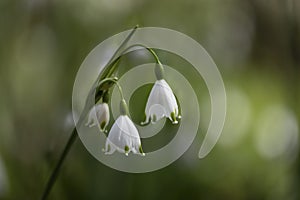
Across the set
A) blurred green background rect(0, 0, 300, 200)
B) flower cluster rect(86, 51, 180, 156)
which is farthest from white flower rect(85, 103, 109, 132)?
blurred green background rect(0, 0, 300, 200)

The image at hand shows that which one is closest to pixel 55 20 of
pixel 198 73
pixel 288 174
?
pixel 198 73

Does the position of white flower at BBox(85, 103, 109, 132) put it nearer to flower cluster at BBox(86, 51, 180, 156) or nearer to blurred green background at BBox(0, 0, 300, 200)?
flower cluster at BBox(86, 51, 180, 156)

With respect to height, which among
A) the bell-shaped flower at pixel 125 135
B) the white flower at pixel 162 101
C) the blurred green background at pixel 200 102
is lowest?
the bell-shaped flower at pixel 125 135

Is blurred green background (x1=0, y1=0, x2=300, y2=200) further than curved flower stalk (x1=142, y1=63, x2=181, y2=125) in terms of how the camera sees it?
Yes

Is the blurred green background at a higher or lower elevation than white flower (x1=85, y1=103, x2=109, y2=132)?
higher

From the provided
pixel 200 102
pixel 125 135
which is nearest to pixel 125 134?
pixel 125 135

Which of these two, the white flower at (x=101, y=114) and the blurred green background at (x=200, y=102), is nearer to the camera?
the white flower at (x=101, y=114)

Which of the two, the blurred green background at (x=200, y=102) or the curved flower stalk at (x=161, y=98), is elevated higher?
the blurred green background at (x=200, y=102)

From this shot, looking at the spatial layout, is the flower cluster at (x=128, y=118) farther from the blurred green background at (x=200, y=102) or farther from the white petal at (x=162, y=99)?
the blurred green background at (x=200, y=102)

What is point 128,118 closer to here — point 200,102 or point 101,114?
point 101,114

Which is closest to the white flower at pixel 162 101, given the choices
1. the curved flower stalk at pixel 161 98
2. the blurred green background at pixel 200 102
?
the curved flower stalk at pixel 161 98
